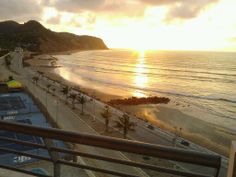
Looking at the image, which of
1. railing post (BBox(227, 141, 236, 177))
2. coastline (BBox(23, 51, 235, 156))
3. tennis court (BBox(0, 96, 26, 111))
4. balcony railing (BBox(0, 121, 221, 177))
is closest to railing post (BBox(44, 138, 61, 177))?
balcony railing (BBox(0, 121, 221, 177))

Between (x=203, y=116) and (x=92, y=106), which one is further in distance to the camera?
(x=92, y=106)

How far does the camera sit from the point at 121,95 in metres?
51.9

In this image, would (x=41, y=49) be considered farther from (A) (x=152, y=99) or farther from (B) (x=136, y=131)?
(B) (x=136, y=131)

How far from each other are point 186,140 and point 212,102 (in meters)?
21.5

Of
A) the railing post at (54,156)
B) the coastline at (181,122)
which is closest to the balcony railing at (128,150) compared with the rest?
the railing post at (54,156)

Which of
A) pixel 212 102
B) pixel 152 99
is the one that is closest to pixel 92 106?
pixel 152 99

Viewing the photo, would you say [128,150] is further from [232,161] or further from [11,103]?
[11,103]

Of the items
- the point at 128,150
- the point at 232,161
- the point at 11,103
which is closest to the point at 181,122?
the point at 11,103

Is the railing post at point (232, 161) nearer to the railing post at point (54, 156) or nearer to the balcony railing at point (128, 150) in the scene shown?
the balcony railing at point (128, 150)

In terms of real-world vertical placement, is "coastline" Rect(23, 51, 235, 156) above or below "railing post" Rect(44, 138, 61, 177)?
below

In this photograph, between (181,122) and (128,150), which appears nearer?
(128,150)

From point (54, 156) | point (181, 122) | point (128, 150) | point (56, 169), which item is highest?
point (128, 150)

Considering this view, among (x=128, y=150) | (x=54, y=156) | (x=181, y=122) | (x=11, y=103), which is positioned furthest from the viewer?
(x=181, y=122)

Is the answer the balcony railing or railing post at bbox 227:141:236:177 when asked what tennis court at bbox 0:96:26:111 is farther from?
railing post at bbox 227:141:236:177
